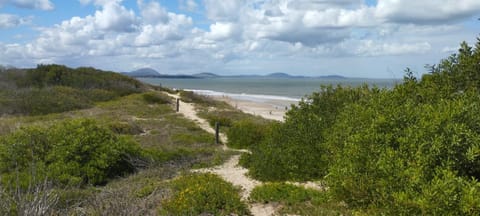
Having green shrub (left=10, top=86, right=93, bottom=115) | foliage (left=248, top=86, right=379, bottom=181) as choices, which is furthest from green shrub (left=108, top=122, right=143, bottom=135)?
green shrub (left=10, top=86, right=93, bottom=115)

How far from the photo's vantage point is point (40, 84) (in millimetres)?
45906

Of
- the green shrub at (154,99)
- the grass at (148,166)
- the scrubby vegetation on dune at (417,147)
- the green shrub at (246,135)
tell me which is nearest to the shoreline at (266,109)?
the green shrub at (154,99)

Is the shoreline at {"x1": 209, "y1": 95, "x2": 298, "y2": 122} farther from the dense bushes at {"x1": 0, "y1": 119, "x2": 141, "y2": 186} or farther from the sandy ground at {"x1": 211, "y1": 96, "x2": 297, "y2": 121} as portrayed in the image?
the dense bushes at {"x1": 0, "y1": 119, "x2": 141, "y2": 186}

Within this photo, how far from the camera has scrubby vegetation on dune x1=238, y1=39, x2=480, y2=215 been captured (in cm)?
525

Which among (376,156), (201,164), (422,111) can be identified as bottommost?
(201,164)

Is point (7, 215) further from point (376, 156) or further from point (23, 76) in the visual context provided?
point (23, 76)

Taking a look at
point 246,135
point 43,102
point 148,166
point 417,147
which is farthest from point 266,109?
point 417,147

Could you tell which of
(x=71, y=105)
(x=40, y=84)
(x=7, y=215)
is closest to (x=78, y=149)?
(x=7, y=215)

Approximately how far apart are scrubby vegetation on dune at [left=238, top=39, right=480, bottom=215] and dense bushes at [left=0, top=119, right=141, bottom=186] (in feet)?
20.1

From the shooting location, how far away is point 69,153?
455 inches

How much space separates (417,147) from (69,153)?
8998mm

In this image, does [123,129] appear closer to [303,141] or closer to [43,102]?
[303,141]

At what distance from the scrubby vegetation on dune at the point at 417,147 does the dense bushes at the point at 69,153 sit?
612 cm

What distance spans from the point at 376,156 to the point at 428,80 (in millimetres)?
2330
